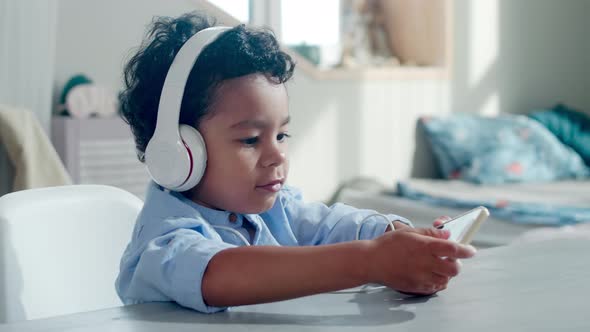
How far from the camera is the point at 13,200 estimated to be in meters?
0.97

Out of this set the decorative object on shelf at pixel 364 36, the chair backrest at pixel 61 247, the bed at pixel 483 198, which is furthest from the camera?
the decorative object on shelf at pixel 364 36

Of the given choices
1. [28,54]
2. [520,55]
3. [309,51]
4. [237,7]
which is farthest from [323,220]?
[520,55]

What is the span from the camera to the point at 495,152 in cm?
348

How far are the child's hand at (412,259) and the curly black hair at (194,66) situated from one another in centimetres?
25

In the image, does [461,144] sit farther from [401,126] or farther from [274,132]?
[274,132]

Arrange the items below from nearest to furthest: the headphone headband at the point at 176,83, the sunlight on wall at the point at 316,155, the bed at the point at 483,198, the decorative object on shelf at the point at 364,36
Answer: the headphone headband at the point at 176,83, the bed at the point at 483,198, the sunlight on wall at the point at 316,155, the decorative object on shelf at the point at 364,36

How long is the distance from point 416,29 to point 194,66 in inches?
115

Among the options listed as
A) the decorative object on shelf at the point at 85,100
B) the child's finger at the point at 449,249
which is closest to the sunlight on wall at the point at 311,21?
the decorative object on shelf at the point at 85,100

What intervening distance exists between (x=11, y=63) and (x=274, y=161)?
5.29 feet

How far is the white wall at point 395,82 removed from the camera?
8.51ft

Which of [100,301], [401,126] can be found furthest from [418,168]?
[100,301]

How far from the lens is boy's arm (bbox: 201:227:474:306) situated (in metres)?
0.70

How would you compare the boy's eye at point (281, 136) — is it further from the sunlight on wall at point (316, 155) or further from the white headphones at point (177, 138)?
the sunlight on wall at point (316, 155)

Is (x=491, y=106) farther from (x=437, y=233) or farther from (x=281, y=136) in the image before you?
(x=437, y=233)
